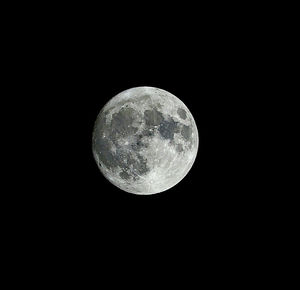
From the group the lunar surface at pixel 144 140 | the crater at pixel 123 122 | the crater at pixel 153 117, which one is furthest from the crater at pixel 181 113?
the crater at pixel 123 122

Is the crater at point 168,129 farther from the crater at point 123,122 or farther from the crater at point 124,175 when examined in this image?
the crater at point 124,175

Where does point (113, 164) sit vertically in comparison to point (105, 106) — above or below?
below

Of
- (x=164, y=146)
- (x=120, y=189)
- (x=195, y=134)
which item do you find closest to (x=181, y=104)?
(x=195, y=134)

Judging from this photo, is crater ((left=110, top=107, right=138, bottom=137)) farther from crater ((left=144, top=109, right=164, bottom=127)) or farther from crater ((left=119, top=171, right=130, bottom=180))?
crater ((left=119, top=171, right=130, bottom=180))

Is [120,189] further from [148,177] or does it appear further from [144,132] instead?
[144,132]

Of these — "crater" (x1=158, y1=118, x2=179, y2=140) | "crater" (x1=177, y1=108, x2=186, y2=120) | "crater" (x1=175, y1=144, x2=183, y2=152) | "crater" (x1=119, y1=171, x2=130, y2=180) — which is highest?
"crater" (x1=177, y1=108, x2=186, y2=120)

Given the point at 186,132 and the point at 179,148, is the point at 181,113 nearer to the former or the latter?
the point at 186,132

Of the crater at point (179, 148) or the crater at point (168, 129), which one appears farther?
the crater at point (179, 148)

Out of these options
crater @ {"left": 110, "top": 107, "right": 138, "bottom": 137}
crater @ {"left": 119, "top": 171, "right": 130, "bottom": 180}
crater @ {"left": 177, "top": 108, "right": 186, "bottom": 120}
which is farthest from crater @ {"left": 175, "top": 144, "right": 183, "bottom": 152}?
crater @ {"left": 119, "top": 171, "right": 130, "bottom": 180}

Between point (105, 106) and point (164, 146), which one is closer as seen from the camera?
point (164, 146)
